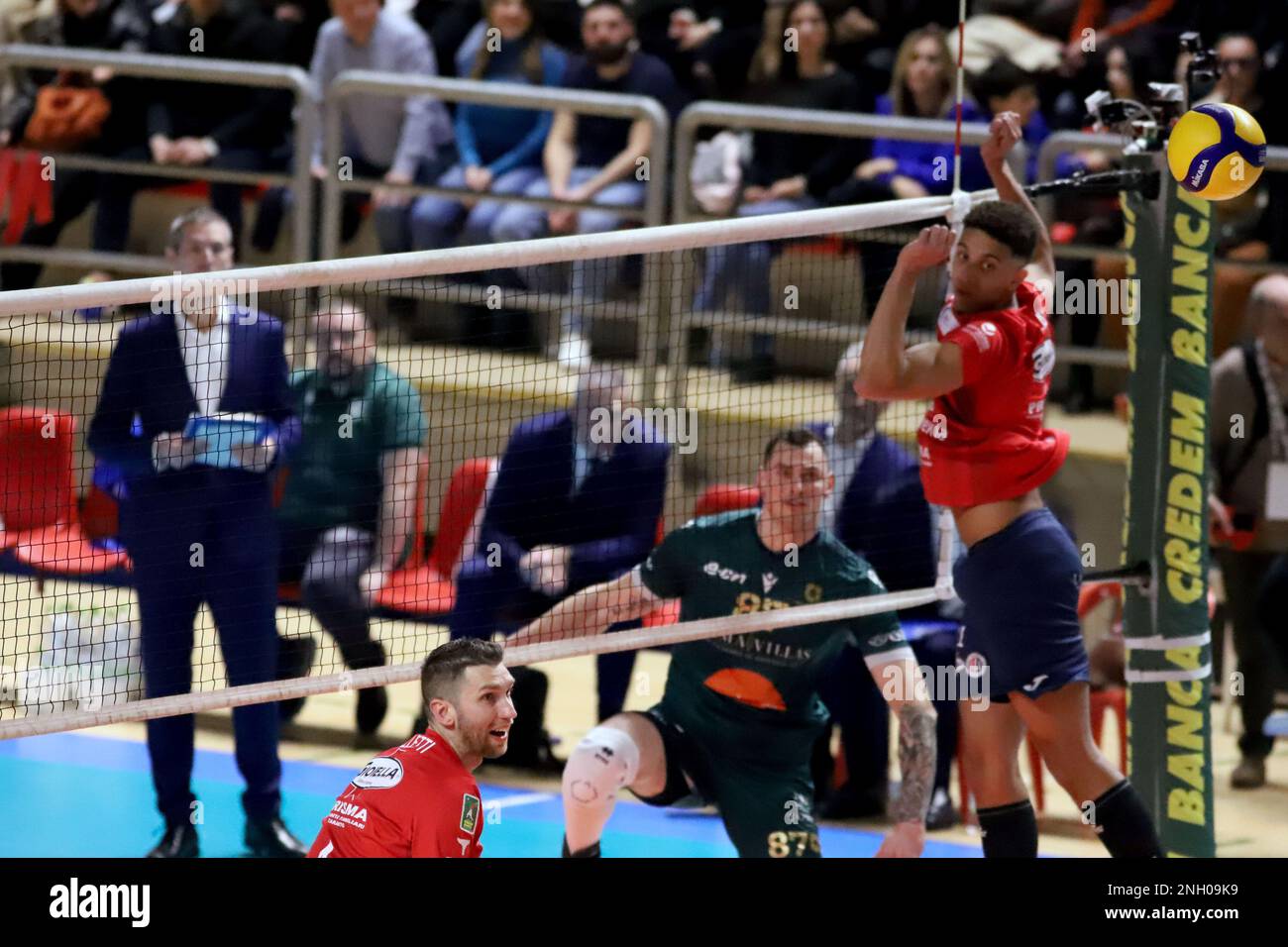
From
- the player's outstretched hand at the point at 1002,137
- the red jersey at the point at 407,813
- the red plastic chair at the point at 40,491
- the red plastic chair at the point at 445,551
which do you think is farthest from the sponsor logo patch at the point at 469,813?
the red plastic chair at the point at 40,491

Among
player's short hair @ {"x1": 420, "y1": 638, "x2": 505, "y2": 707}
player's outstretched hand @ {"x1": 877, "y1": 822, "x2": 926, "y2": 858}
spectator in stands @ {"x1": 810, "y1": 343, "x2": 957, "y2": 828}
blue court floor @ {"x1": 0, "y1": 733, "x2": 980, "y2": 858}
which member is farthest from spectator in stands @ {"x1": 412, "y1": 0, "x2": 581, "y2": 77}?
player's short hair @ {"x1": 420, "y1": 638, "x2": 505, "y2": 707}

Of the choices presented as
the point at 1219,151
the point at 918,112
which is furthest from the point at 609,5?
the point at 1219,151

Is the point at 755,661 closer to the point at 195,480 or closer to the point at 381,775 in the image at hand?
the point at 381,775

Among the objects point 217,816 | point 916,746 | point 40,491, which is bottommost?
point 217,816

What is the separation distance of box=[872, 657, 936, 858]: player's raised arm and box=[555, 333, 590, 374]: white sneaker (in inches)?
145

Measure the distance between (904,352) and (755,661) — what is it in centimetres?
144

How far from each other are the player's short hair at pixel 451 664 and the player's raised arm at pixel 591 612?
138 centimetres

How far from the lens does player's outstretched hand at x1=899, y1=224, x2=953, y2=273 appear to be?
5.92m

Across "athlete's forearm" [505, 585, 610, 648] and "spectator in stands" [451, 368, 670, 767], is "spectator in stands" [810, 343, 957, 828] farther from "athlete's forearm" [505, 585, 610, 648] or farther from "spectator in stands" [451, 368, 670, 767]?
"athlete's forearm" [505, 585, 610, 648]

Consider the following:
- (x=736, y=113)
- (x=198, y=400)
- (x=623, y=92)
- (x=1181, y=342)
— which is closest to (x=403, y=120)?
(x=623, y=92)

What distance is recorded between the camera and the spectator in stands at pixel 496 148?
11219 mm

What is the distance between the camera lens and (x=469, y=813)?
5297mm

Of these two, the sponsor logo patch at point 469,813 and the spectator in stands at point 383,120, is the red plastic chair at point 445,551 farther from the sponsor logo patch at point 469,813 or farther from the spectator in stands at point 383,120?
the sponsor logo patch at point 469,813

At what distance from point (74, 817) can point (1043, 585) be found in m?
4.16
